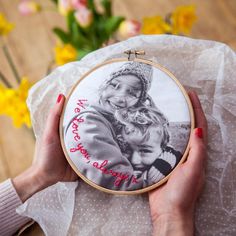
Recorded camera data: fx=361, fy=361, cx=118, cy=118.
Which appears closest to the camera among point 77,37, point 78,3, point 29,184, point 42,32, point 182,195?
point 182,195

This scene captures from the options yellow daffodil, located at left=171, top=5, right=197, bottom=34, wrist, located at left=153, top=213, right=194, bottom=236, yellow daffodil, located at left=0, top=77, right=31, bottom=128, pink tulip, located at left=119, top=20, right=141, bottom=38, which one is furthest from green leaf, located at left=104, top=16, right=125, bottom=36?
wrist, located at left=153, top=213, right=194, bottom=236

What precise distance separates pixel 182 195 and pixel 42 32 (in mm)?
1021

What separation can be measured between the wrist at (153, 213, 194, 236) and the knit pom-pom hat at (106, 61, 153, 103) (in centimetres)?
20

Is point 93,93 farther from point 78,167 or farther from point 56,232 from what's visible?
point 56,232

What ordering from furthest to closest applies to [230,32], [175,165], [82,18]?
1. [230,32]
2. [82,18]
3. [175,165]

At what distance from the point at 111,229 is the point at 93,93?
0.24m

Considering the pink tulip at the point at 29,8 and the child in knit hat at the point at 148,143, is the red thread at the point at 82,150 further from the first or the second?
the pink tulip at the point at 29,8

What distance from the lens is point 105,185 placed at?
61 cm

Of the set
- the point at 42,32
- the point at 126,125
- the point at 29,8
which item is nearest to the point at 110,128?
the point at 126,125

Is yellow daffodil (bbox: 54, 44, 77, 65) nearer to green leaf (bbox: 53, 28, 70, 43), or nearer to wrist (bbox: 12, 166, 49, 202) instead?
green leaf (bbox: 53, 28, 70, 43)

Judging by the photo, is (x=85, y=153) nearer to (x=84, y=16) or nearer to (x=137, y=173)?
(x=137, y=173)

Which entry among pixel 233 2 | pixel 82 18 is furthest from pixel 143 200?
pixel 233 2

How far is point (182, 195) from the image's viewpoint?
0.56 meters

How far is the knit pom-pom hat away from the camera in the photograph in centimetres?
63
